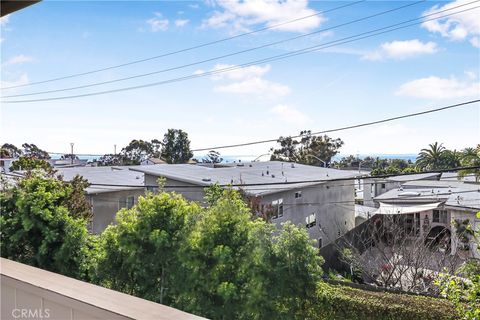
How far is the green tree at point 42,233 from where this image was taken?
14.3 feet

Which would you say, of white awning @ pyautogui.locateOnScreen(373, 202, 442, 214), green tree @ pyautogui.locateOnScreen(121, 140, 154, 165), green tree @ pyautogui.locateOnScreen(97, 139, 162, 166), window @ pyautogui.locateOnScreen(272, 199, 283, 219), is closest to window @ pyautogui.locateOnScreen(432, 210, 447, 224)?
white awning @ pyautogui.locateOnScreen(373, 202, 442, 214)

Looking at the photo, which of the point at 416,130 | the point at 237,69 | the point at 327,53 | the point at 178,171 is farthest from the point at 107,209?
the point at 416,130

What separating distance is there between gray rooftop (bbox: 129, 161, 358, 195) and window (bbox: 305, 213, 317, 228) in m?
1.09

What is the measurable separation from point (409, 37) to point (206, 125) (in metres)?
4.43

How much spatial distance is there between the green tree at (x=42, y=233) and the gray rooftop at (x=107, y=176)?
13.0 ft

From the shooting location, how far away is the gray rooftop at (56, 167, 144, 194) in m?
8.84

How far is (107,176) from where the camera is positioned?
9.60 meters

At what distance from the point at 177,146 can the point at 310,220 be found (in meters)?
4.75

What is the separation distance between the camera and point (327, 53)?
22.8 ft

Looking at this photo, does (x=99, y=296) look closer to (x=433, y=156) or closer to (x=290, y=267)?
(x=290, y=267)

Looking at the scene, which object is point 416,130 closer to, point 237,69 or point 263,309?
point 237,69

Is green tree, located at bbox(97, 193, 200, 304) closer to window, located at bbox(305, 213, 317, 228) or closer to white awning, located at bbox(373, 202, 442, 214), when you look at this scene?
white awning, located at bbox(373, 202, 442, 214)

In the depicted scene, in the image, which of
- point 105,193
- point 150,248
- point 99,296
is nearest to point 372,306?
point 150,248

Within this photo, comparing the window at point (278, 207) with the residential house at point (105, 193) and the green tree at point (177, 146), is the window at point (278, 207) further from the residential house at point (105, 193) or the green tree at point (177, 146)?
the residential house at point (105, 193)
